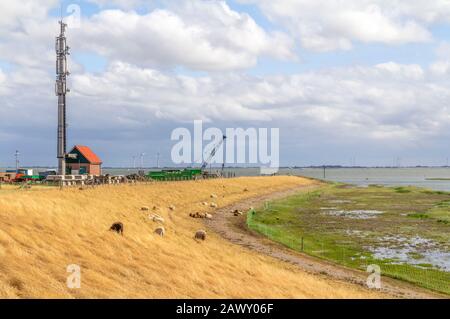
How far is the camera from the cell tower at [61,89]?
233 ft

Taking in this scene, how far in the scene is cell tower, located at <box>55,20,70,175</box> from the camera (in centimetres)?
7094

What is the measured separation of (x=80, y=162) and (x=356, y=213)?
2011 inches

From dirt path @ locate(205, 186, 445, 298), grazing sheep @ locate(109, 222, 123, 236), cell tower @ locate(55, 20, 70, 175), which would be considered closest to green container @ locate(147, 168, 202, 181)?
cell tower @ locate(55, 20, 70, 175)

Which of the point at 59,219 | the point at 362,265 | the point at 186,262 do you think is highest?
the point at 59,219

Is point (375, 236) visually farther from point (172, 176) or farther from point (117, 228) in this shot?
point (172, 176)

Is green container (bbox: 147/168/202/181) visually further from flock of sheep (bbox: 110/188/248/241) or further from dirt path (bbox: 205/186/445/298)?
dirt path (bbox: 205/186/445/298)

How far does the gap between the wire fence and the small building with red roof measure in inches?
1815

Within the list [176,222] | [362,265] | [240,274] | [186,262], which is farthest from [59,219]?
[176,222]

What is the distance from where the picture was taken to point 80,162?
285ft

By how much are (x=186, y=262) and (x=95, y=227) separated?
6.20 m

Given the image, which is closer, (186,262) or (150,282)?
(150,282)
